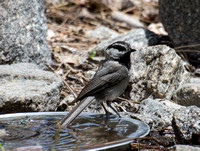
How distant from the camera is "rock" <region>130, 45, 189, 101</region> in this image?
17.0ft

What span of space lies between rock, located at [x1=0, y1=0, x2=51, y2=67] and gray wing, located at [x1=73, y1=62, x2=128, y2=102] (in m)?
1.46

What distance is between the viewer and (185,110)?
3695 millimetres

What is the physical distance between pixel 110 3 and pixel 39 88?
6.24 metres

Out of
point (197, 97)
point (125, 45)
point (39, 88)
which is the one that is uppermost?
point (125, 45)

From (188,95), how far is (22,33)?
102 inches

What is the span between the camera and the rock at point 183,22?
20.8ft

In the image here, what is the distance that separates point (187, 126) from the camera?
3.55 meters

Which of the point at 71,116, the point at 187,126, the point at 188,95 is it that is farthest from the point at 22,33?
the point at 187,126

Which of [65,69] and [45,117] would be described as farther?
[65,69]

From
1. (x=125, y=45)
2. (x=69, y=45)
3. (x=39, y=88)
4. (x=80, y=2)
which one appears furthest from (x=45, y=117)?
(x=80, y=2)

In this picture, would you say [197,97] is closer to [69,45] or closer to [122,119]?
[122,119]

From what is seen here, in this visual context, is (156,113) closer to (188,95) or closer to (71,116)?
(188,95)

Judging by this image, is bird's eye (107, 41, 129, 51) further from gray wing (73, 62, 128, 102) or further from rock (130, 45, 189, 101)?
rock (130, 45, 189, 101)

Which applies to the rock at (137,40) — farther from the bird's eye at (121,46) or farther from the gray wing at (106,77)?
the gray wing at (106,77)
